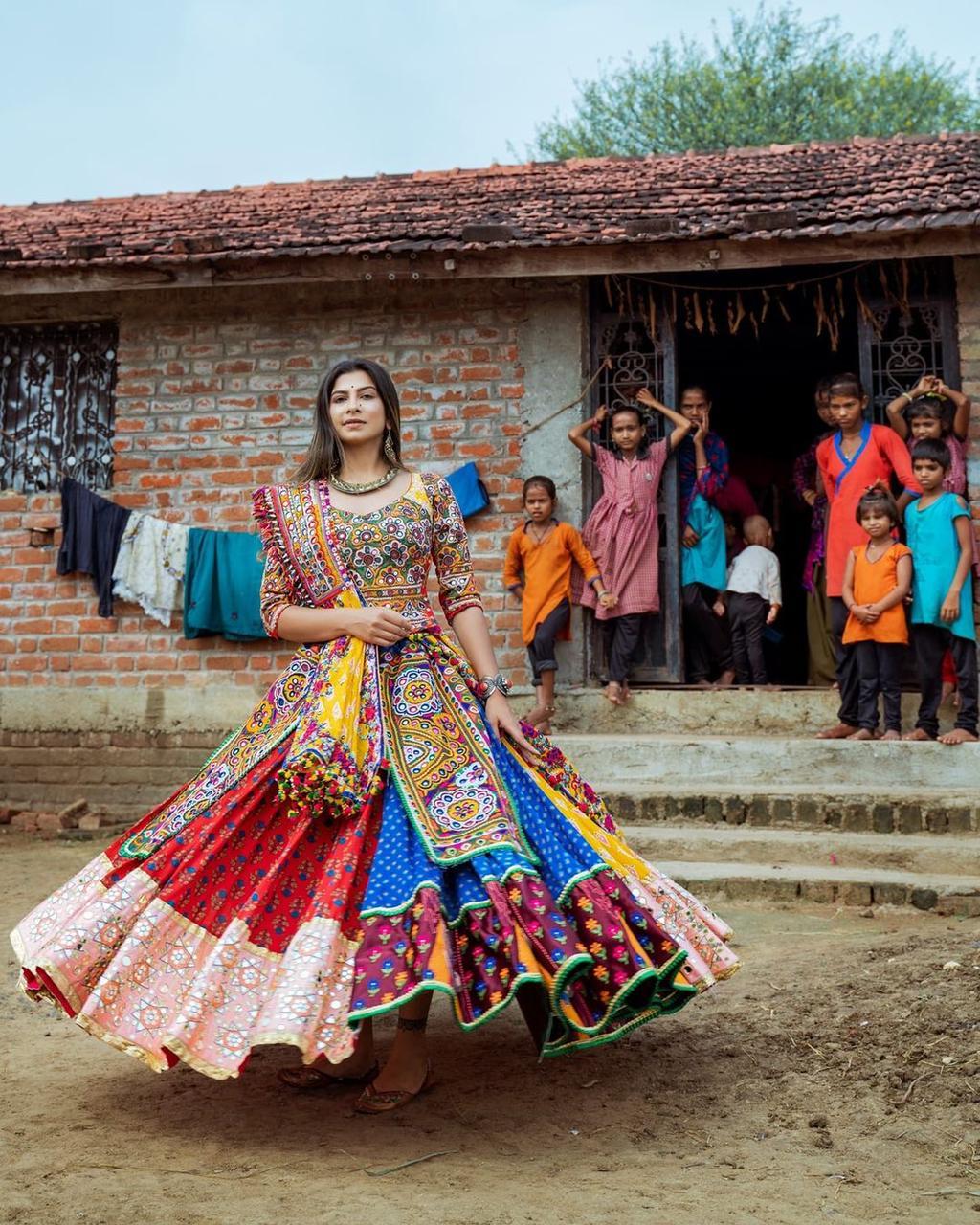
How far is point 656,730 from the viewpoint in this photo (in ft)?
23.6

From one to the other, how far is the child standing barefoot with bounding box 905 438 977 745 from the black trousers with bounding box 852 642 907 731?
5.0 inches

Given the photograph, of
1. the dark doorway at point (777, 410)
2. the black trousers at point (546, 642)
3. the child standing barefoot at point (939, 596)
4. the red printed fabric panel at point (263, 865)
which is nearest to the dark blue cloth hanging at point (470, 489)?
the black trousers at point (546, 642)

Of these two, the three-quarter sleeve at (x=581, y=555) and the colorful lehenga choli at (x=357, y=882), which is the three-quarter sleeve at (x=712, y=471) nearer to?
the three-quarter sleeve at (x=581, y=555)

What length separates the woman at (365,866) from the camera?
2619 millimetres

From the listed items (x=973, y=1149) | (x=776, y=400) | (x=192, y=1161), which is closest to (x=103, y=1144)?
(x=192, y=1161)

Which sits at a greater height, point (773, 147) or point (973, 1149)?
point (773, 147)

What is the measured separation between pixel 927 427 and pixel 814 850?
2.76m

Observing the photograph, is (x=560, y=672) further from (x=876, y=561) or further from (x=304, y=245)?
(x=304, y=245)

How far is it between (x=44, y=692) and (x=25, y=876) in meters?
1.92

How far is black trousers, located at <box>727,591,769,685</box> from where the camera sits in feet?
26.0

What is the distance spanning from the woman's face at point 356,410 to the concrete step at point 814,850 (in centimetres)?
306

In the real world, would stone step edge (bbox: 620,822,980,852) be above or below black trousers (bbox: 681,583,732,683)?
below

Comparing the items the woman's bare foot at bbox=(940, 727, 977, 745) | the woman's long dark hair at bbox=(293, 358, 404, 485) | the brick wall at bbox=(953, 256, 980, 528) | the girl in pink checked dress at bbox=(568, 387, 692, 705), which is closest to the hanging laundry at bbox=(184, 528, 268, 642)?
the girl in pink checked dress at bbox=(568, 387, 692, 705)

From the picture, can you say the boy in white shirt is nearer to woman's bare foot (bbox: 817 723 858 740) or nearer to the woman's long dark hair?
woman's bare foot (bbox: 817 723 858 740)
